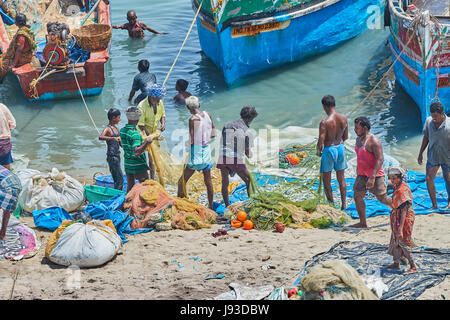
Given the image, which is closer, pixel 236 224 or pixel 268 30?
pixel 236 224

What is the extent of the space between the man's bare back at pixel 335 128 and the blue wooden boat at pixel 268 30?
5.85m

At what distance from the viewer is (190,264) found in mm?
6555

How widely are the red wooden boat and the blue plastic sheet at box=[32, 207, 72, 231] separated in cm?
577

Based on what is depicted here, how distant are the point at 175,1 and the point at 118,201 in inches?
596

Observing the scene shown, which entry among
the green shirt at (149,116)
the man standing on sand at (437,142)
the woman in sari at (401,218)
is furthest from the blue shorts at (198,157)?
the man standing on sand at (437,142)

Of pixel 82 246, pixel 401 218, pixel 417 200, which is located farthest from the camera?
pixel 417 200

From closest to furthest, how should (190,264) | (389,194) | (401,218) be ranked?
(401,218), (190,264), (389,194)

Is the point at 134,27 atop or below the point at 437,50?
below

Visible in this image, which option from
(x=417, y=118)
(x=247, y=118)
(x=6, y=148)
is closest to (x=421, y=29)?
(x=417, y=118)

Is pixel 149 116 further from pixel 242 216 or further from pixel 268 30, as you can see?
pixel 268 30

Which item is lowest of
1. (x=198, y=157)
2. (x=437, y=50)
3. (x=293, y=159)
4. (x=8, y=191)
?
(x=293, y=159)

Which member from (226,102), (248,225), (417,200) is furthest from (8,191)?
(226,102)

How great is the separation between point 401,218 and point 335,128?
236 cm

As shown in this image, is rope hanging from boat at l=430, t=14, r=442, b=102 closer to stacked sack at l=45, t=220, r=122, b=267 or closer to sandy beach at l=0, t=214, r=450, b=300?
sandy beach at l=0, t=214, r=450, b=300
